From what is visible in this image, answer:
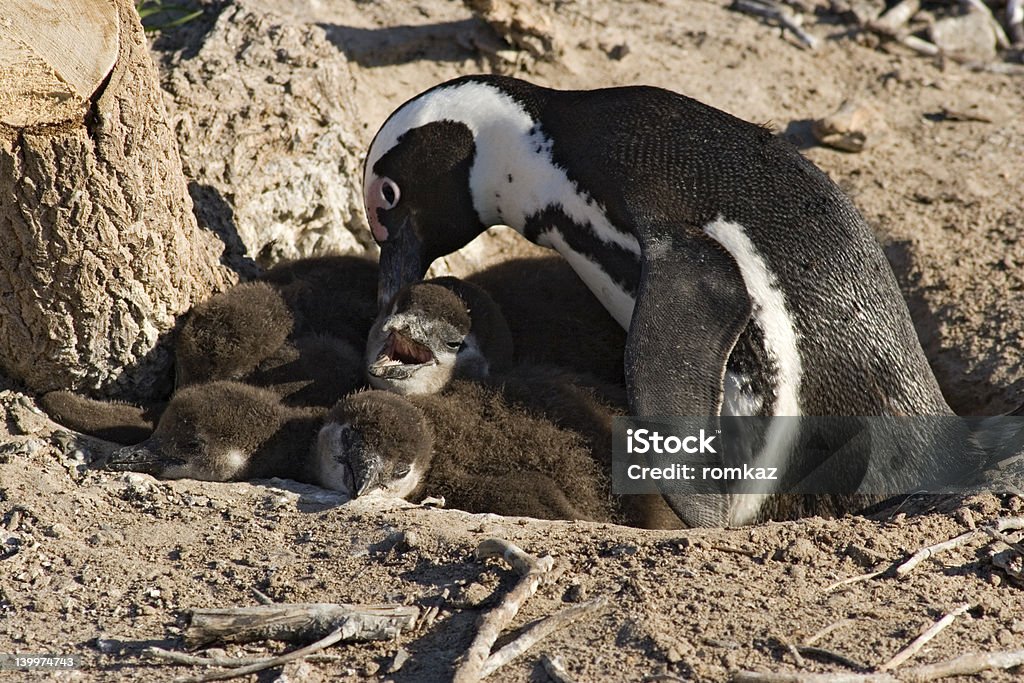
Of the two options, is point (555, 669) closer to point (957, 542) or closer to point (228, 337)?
point (957, 542)

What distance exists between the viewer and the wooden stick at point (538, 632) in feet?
8.19

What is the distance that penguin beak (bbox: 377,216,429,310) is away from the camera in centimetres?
454

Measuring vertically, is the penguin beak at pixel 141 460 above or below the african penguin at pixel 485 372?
below

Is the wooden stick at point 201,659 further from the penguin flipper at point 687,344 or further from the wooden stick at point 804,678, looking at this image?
the penguin flipper at point 687,344

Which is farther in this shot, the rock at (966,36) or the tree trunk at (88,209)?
the rock at (966,36)

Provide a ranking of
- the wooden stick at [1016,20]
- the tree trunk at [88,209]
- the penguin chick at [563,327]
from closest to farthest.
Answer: the tree trunk at [88,209] < the penguin chick at [563,327] < the wooden stick at [1016,20]

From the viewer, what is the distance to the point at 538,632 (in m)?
2.61

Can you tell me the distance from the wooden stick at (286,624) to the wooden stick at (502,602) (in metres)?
0.24

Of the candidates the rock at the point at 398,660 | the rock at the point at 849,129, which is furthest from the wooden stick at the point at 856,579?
the rock at the point at 849,129

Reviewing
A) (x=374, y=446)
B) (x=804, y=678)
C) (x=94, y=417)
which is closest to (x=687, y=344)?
(x=374, y=446)

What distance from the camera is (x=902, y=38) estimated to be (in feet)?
23.6

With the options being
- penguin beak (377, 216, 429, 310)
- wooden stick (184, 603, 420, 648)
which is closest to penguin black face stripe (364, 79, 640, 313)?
penguin beak (377, 216, 429, 310)

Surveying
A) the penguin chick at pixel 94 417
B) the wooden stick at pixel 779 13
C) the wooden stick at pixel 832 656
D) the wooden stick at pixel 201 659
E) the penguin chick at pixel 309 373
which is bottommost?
the penguin chick at pixel 94 417

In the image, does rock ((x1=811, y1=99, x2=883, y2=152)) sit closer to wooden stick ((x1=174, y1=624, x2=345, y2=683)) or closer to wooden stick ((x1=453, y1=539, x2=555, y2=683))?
wooden stick ((x1=453, y1=539, x2=555, y2=683))
